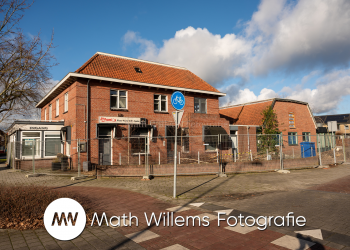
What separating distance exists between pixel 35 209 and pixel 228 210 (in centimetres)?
456

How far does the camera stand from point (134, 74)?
20.0m

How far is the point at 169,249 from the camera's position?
4.15m

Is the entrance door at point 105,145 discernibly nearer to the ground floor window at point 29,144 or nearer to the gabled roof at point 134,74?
the gabled roof at point 134,74

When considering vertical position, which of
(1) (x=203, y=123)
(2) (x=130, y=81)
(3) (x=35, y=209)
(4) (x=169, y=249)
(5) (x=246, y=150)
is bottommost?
(4) (x=169, y=249)

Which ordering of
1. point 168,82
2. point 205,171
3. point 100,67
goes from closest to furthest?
1. point 205,171
2. point 100,67
3. point 168,82

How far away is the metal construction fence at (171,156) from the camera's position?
12508 mm

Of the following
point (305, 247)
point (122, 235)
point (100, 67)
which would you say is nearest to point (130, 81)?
point (100, 67)

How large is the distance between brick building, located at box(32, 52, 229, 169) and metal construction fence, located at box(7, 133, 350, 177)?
0.11 metres

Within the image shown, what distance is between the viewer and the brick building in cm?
1585

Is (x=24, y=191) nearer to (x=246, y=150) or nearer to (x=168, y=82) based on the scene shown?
(x=246, y=150)

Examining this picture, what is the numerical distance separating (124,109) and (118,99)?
869 mm

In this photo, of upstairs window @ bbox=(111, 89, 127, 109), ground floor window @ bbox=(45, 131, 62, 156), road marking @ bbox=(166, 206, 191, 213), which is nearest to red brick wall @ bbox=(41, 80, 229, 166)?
upstairs window @ bbox=(111, 89, 127, 109)

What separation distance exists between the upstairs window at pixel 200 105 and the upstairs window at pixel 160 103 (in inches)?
120

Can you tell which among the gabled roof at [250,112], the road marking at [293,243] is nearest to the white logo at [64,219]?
the road marking at [293,243]
